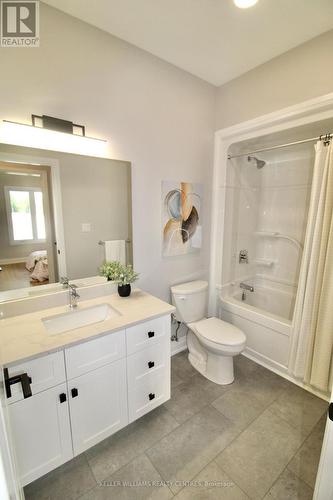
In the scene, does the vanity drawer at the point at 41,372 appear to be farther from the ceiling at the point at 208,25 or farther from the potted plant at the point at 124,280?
the ceiling at the point at 208,25

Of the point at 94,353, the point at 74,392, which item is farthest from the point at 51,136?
the point at 74,392

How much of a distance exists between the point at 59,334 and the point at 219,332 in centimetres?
133

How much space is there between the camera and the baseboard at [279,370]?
1912mm

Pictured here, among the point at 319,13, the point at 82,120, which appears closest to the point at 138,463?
the point at 82,120

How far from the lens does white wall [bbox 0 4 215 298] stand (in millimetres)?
1410

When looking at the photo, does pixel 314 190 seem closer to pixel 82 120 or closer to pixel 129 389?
pixel 82 120

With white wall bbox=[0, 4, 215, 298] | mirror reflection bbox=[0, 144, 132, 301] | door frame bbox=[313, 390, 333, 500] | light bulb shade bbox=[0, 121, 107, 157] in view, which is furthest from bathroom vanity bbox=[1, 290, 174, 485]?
light bulb shade bbox=[0, 121, 107, 157]

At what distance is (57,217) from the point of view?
1613 mm

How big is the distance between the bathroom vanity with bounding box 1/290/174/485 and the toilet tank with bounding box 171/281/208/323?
548 millimetres

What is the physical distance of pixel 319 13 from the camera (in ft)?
4.82

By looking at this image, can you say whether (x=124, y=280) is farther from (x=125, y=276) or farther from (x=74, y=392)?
(x=74, y=392)

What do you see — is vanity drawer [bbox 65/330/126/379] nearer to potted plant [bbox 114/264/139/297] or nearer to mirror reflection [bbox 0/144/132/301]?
potted plant [bbox 114/264/139/297]

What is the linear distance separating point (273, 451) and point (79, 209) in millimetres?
2082

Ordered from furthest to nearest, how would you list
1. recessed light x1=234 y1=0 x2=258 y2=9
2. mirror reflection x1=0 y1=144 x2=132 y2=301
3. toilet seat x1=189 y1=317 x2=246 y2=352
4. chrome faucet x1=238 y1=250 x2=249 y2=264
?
chrome faucet x1=238 y1=250 x2=249 y2=264, toilet seat x1=189 y1=317 x2=246 y2=352, mirror reflection x1=0 y1=144 x2=132 y2=301, recessed light x1=234 y1=0 x2=258 y2=9
